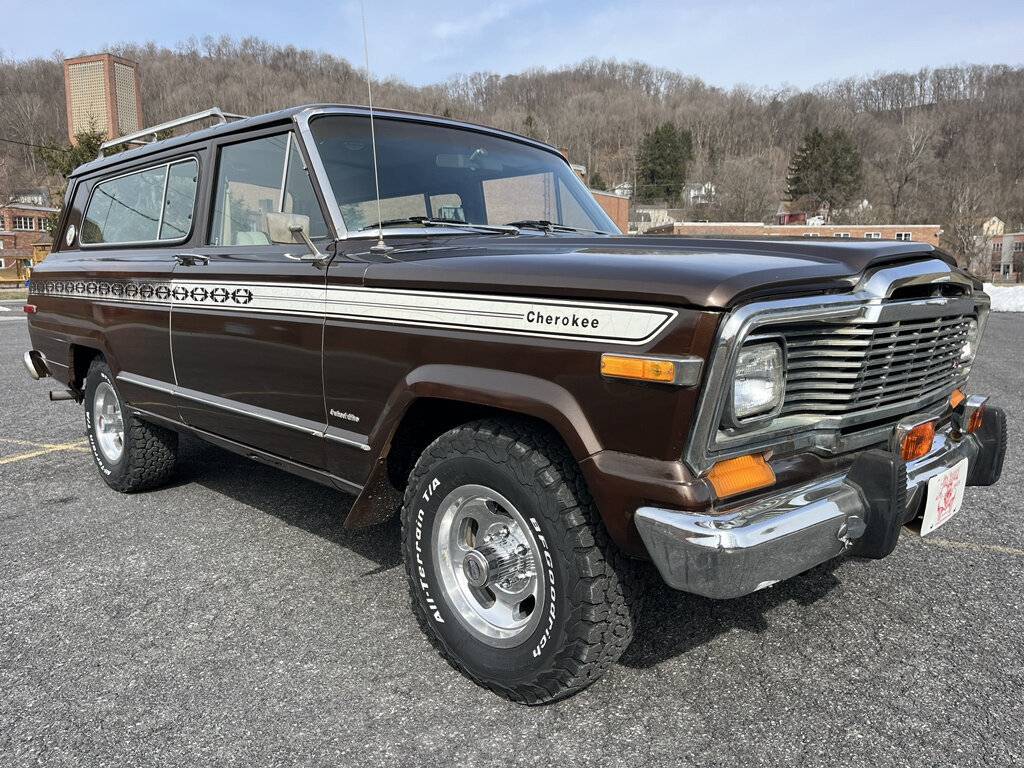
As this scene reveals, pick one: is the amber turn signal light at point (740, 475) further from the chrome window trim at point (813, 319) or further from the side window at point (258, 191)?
the side window at point (258, 191)

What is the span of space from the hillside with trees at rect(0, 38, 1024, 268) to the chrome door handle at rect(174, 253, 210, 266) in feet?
150

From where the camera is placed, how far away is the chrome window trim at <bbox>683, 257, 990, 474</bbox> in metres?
1.88

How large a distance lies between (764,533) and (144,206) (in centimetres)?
384

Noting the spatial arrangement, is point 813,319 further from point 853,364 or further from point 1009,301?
point 1009,301

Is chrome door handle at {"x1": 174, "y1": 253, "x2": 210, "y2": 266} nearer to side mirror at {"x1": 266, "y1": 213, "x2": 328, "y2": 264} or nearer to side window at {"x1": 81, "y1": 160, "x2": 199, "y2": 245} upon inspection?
side window at {"x1": 81, "y1": 160, "x2": 199, "y2": 245}

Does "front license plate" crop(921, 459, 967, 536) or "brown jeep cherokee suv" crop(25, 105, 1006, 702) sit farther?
"front license plate" crop(921, 459, 967, 536)

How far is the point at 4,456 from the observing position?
5547 millimetres

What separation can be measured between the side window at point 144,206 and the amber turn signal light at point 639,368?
268cm

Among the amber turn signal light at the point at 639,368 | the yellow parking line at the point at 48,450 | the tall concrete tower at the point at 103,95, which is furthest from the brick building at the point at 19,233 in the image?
the amber turn signal light at the point at 639,368

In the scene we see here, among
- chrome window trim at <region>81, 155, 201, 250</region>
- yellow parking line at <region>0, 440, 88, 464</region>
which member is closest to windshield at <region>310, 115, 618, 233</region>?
chrome window trim at <region>81, 155, 201, 250</region>

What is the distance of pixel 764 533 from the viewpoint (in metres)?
1.92

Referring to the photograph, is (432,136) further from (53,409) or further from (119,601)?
(53,409)

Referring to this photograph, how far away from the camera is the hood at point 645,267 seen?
1.93m

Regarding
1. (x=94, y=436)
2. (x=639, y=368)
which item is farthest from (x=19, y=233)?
(x=639, y=368)
